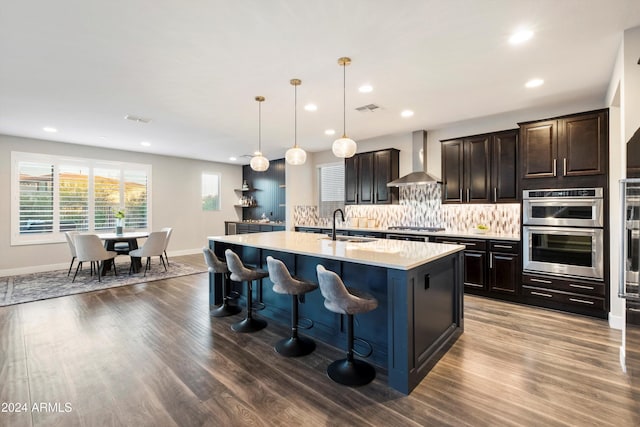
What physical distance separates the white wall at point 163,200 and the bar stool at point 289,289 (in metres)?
6.50

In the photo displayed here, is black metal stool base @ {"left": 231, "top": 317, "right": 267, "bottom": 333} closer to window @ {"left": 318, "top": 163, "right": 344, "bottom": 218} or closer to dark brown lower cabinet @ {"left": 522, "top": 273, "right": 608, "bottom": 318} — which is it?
dark brown lower cabinet @ {"left": 522, "top": 273, "right": 608, "bottom": 318}

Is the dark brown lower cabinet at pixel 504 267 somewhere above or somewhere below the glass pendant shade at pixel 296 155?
below

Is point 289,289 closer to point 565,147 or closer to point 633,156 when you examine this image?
point 633,156

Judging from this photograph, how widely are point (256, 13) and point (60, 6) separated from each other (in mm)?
1403

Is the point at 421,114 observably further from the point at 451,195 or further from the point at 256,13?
the point at 256,13

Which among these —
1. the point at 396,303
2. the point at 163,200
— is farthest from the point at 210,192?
the point at 396,303

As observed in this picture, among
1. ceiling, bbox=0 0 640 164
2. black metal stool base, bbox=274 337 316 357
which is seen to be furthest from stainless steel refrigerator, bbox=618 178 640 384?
black metal stool base, bbox=274 337 316 357

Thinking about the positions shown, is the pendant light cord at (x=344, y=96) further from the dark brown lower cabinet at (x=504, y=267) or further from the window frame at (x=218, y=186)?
the window frame at (x=218, y=186)

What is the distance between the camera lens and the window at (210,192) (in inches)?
358

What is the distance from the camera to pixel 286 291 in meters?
2.73

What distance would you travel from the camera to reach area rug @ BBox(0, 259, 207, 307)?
460 cm

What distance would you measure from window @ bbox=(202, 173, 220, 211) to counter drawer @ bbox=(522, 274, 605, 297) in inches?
319

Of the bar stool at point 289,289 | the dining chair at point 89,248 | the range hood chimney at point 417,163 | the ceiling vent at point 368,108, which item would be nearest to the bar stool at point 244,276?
the bar stool at point 289,289

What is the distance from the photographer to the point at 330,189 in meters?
7.38
